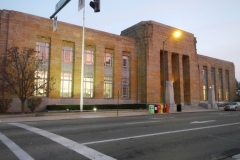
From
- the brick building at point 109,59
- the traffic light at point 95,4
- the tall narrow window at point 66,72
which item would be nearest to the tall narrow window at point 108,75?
the brick building at point 109,59

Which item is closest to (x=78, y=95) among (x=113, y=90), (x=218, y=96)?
(x=113, y=90)

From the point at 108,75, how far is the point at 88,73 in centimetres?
349

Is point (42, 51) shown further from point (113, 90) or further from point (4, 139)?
point (4, 139)

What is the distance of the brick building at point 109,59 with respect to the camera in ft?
91.1

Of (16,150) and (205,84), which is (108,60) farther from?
(205,84)

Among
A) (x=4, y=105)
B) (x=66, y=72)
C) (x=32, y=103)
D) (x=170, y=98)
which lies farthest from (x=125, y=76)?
(x=4, y=105)

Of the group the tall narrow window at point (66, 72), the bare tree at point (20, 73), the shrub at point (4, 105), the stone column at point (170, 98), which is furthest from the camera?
the stone column at point (170, 98)

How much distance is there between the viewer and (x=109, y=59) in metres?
35.2

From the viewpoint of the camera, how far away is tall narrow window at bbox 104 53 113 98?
34331 mm

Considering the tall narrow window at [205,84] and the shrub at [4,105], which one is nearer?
the shrub at [4,105]

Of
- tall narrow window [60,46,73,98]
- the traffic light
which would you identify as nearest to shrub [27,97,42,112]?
tall narrow window [60,46,73,98]

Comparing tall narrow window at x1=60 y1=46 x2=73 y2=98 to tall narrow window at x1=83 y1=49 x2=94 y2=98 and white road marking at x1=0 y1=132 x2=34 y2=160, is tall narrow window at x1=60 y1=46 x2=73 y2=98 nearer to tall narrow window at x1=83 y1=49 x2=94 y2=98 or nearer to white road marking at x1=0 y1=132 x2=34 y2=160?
tall narrow window at x1=83 y1=49 x2=94 y2=98

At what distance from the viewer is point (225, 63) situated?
62062 millimetres

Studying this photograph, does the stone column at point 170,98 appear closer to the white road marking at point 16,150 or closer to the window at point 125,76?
the window at point 125,76
